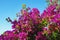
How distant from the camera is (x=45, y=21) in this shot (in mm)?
12016

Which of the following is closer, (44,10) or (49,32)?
(49,32)

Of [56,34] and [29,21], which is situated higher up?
[29,21]

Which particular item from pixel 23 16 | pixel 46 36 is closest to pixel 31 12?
pixel 23 16

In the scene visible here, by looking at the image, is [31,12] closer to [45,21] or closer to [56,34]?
[45,21]

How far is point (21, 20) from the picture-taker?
12109 millimetres

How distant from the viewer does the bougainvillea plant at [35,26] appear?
11727mm

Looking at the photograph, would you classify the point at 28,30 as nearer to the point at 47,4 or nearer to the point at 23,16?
the point at 23,16

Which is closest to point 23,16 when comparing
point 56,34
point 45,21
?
point 45,21

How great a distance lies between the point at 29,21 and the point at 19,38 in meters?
1.02

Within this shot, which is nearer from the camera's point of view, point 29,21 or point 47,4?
point 29,21

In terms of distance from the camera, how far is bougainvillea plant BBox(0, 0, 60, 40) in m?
11.7

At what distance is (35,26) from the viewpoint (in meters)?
12.2

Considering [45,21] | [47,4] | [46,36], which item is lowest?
[46,36]

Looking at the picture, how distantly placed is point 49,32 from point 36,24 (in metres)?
0.88
